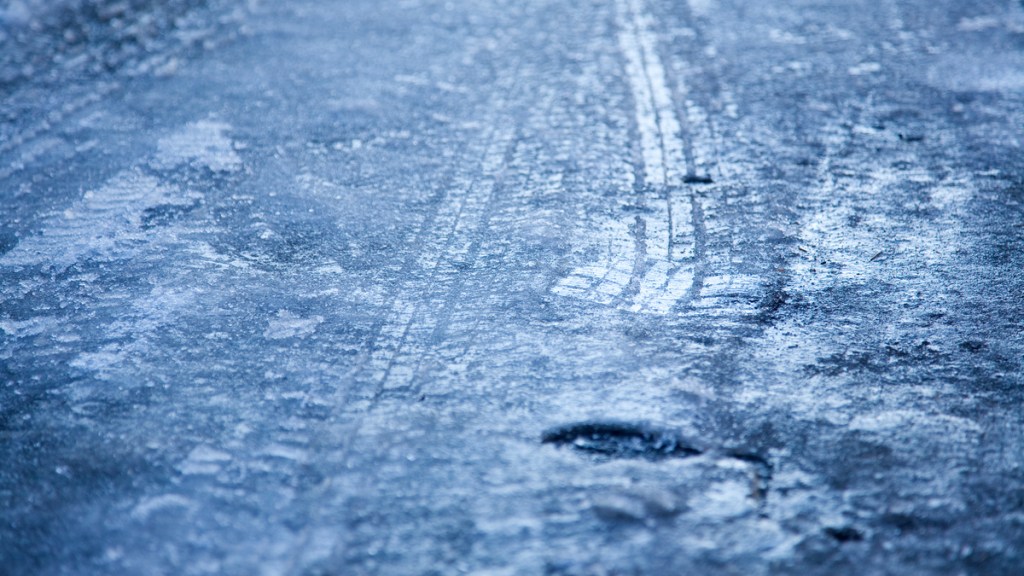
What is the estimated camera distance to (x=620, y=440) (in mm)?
2564

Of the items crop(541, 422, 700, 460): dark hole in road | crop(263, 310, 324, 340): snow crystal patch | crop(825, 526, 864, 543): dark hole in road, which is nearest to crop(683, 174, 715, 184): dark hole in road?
crop(541, 422, 700, 460): dark hole in road

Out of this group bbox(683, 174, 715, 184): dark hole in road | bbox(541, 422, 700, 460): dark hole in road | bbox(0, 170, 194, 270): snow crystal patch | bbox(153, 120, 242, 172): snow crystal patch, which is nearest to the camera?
bbox(541, 422, 700, 460): dark hole in road

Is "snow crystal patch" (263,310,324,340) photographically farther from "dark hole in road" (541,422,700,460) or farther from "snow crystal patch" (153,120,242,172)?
"snow crystal patch" (153,120,242,172)

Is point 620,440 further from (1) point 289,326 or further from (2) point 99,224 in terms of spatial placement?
(2) point 99,224

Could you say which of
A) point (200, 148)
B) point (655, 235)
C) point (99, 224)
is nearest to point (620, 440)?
point (655, 235)

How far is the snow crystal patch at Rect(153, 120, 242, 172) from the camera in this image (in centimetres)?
428

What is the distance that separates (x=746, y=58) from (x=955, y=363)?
3.15 meters

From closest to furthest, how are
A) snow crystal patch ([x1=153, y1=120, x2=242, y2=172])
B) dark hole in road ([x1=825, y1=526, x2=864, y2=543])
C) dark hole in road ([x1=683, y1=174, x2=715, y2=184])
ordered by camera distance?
dark hole in road ([x1=825, y1=526, x2=864, y2=543]) < dark hole in road ([x1=683, y1=174, x2=715, y2=184]) < snow crystal patch ([x1=153, y1=120, x2=242, y2=172])

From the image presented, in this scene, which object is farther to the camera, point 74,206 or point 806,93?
point 806,93

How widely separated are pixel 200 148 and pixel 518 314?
2205 millimetres

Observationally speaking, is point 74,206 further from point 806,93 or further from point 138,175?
point 806,93

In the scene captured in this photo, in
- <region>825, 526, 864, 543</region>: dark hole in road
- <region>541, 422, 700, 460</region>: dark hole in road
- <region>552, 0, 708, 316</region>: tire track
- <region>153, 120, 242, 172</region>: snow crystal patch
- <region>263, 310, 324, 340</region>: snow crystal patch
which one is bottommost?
<region>825, 526, 864, 543</region>: dark hole in road

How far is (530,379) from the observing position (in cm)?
280

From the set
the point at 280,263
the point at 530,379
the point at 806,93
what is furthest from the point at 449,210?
the point at 806,93
